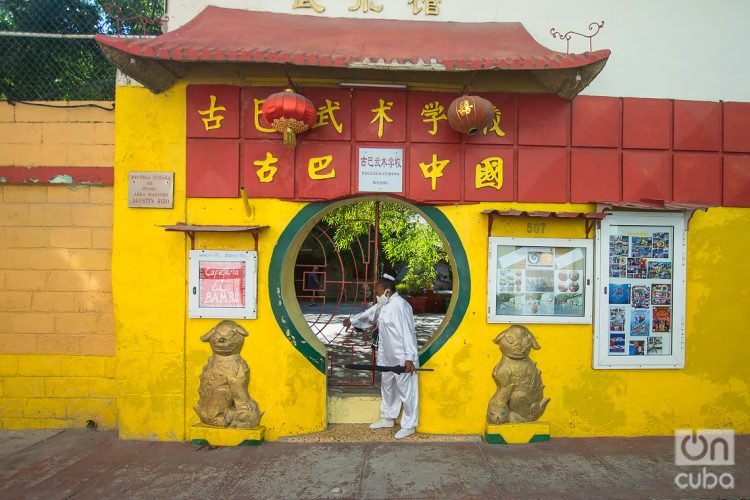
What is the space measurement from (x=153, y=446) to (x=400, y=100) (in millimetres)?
4317

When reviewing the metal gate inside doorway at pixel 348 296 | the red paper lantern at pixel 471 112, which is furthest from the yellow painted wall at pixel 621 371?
the metal gate inside doorway at pixel 348 296

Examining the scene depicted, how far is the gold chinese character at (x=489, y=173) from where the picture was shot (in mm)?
4934

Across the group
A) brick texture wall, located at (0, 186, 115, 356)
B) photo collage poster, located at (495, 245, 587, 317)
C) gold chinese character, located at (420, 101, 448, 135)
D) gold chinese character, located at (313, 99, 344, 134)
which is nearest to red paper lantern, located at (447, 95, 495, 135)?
gold chinese character, located at (420, 101, 448, 135)

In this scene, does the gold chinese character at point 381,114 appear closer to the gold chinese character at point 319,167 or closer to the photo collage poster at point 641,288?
the gold chinese character at point 319,167

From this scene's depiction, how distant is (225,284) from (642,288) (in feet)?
14.4

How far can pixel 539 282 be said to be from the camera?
195 inches

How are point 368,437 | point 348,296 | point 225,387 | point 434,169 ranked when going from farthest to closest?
point 348,296 → point 434,169 → point 368,437 → point 225,387

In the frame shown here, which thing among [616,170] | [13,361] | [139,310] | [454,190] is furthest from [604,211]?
[13,361]

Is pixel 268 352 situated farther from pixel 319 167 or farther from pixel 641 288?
pixel 641 288

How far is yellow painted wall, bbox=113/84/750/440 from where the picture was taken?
4.84 metres

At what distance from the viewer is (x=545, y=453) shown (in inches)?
178

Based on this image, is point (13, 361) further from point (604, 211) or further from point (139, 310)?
point (604, 211)

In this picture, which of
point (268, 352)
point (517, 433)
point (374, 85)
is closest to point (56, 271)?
point (268, 352)

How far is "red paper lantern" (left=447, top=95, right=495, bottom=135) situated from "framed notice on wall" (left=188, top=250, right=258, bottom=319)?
2.42m
